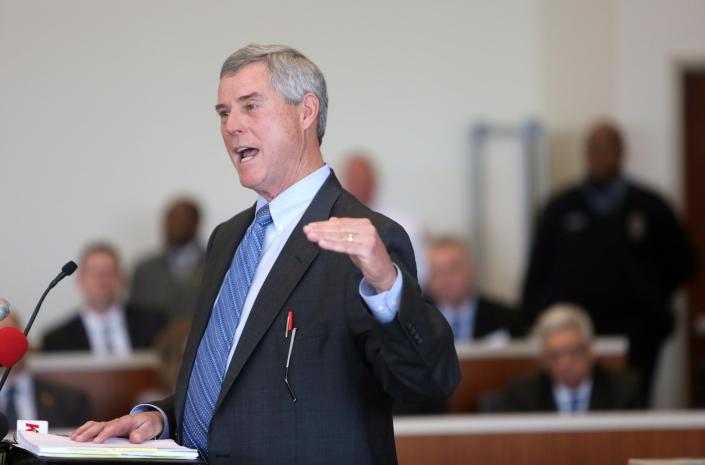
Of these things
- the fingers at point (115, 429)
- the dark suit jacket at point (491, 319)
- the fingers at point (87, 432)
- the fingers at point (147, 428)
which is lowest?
the dark suit jacket at point (491, 319)

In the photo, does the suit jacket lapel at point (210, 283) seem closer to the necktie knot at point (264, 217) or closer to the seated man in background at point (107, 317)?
the necktie knot at point (264, 217)

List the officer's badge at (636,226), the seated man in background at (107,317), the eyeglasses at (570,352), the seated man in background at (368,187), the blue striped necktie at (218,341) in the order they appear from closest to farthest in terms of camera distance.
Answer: the blue striped necktie at (218,341) < the eyeglasses at (570,352) < the seated man in background at (107,317) < the officer's badge at (636,226) < the seated man in background at (368,187)

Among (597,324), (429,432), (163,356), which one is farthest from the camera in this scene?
(597,324)

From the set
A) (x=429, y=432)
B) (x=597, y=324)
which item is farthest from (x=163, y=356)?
(x=597, y=324)

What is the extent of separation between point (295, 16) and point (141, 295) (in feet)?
6.73

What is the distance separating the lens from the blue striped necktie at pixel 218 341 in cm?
265

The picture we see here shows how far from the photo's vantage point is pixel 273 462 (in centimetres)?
253

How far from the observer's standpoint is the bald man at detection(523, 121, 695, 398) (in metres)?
7.89

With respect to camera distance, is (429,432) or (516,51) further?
(516,51)

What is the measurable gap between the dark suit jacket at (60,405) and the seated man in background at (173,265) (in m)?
2.45

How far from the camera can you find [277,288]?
259 centimetres

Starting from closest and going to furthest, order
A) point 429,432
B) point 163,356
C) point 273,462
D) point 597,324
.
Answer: point 273,462 < point 429,432 < point 163,356 < point 597,324

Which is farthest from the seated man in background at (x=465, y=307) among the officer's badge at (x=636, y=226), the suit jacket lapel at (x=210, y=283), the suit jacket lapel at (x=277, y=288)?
the suit jacket lapel at (x=277, y=288)

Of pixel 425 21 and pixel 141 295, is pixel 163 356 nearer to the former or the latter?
pixel 141 295
